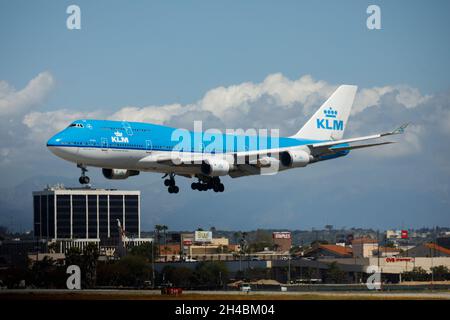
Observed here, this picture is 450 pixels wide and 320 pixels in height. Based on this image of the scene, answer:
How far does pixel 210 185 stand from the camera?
101000 mm

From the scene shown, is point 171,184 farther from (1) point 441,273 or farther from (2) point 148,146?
(1) point 441,273

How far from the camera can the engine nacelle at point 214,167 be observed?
93.8 metres

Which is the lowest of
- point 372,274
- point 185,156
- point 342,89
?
point 372,274

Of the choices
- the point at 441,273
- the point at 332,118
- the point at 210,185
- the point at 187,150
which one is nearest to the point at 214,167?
the point at 187,150

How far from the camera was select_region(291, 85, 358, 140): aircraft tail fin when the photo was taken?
10921 centimetres

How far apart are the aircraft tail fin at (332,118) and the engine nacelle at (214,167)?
15.9m

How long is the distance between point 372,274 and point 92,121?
57950mm

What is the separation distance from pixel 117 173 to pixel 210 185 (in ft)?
35.7

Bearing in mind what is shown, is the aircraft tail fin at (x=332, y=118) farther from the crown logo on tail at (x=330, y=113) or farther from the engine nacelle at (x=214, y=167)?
the engine nacelle at (x=214, y=167)

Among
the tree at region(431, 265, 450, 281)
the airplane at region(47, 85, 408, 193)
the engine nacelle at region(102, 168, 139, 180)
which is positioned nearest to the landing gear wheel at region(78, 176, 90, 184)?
the airplane at region(47, 85, 408, 193)

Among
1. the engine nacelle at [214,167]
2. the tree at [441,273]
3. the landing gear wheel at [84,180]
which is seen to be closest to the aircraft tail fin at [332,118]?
the engine nacelle at [214,167]
